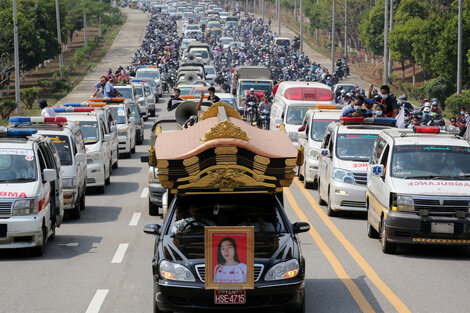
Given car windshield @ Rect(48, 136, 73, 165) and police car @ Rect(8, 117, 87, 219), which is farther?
car windshield @ Rect(48, 136, 73, 165)

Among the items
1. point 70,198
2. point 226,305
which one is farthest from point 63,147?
point 226,305

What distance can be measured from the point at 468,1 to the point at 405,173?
1569 inches

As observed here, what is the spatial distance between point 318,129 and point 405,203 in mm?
10174

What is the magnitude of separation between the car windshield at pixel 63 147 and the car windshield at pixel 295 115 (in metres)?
10.8

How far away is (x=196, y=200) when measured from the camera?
11344 mm

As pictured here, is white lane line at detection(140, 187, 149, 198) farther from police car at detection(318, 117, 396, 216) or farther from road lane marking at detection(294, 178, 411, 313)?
police car at detection(318, 117, 396, 216)

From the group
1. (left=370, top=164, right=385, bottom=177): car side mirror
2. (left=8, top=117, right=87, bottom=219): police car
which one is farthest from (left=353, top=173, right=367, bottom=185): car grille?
(left=8, top=117, right=87, bottom=219): police car

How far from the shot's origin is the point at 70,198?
1884 cm

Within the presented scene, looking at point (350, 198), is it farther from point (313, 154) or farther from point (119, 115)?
point (119, 115)

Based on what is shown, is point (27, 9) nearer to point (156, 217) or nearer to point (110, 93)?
point (110, 93)

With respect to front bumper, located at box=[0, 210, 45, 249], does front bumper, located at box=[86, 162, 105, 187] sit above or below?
below

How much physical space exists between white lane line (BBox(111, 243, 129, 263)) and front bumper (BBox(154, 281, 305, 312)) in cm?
457

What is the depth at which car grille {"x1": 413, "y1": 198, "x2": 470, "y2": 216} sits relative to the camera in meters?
14.5

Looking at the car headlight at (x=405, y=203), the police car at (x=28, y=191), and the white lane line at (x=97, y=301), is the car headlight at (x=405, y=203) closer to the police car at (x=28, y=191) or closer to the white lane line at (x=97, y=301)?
the white lane line at (x=97, y=301)
